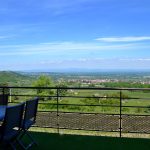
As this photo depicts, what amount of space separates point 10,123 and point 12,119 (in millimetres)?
56

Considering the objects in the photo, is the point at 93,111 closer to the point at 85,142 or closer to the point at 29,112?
the point at 85,142

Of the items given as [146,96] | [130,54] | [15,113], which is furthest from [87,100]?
[130,54]

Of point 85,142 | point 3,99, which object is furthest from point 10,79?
point 85,142

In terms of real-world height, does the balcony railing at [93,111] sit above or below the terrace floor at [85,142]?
above

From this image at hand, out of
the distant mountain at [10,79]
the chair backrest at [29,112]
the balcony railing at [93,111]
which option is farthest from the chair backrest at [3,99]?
the distant mountain at [10,79]

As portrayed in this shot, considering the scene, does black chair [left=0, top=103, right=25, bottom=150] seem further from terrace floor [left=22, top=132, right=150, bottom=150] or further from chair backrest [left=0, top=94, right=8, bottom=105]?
chair backrest [left=0, top=94, right=8, bottom=105]

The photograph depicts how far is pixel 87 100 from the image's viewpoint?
922 centimetres

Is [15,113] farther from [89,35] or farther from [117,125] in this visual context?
[89,35]

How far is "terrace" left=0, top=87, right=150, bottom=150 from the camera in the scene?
7.41m

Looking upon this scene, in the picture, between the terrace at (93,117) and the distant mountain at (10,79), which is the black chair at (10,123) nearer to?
the terrace at (93,117)

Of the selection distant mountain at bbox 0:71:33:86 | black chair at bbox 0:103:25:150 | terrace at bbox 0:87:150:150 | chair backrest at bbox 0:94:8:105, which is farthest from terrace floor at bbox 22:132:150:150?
distant mountain at bbox 0:71:33:86

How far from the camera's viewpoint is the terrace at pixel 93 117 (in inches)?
292

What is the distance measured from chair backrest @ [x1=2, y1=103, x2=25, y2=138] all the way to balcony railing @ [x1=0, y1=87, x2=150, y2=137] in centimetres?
240

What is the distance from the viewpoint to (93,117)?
8.30 meters
